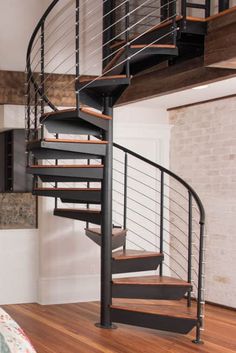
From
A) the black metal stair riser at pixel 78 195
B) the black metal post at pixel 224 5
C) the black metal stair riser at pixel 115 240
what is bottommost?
the black metal stair riser at pixel 115 240

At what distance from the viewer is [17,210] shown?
24.4 ft

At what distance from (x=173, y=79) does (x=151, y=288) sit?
199 centimetres

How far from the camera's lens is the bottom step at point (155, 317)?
5.39 meters

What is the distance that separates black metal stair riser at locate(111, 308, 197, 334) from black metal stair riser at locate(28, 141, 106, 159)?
1.53 metres

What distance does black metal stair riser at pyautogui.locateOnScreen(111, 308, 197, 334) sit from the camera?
5.38m

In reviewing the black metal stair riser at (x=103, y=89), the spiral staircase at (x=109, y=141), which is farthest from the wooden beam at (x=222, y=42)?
the black metal stair riser at (x=103, y=89)

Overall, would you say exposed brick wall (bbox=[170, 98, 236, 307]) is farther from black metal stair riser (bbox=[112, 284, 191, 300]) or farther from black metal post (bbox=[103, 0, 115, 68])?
black metal post (bbox=[103, 0, 115, 68])

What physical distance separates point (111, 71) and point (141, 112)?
2.61 metres

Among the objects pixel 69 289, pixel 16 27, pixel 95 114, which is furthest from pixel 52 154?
pixel 69 289

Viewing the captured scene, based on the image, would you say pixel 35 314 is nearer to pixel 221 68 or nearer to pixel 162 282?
pixel 162 282

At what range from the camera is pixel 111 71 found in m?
5.24

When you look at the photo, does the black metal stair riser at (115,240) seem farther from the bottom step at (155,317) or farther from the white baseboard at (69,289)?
the white baseboard at (69,289)

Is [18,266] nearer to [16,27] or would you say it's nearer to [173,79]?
[16,27]

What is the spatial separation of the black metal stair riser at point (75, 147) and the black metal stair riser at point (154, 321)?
5.03ft
